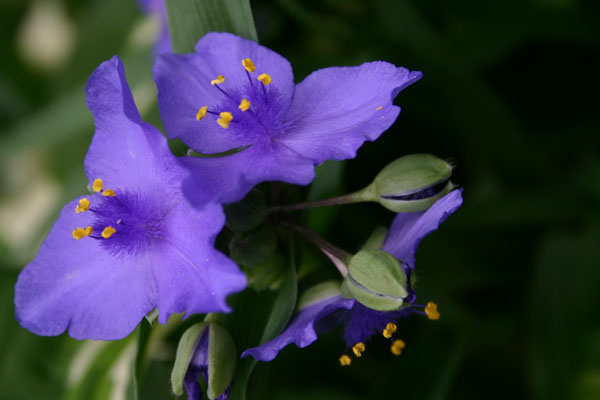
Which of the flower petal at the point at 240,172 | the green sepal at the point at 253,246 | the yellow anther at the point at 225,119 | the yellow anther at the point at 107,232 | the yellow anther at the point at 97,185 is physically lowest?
the green sepal at the point at 253,246

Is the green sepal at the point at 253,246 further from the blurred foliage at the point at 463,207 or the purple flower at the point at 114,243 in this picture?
the blurred foliage at the point at 463,207

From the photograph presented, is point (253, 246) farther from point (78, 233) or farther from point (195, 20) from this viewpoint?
point (195, 20)

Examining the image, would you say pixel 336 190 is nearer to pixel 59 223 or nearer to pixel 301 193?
pixel 301 193

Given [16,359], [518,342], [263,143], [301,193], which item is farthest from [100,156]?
[518,342]

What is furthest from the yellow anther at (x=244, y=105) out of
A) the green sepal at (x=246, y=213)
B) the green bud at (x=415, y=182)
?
the green bud at (x=415, y=182)

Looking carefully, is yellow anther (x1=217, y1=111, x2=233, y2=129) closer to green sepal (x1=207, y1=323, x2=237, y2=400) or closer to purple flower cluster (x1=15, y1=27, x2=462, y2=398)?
purple flower cluster (x1=15, y1=27, x2=462, y2=398)

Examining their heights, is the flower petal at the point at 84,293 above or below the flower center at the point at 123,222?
below
